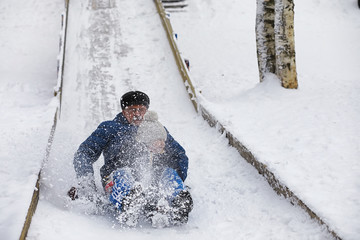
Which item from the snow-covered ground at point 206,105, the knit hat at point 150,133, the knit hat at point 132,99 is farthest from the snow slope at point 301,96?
the knit hat at point 132,99

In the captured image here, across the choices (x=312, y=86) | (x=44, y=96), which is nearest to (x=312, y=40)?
(x=312, y=86)

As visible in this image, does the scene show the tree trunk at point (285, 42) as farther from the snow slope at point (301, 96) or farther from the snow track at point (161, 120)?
the snow track at point (161, 120)

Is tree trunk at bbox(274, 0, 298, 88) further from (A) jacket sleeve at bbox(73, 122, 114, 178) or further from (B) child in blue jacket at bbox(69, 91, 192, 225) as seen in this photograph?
(A) jacket sleeve at bbox(73, 122, 114, 178)

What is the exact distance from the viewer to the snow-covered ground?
11.6 feet

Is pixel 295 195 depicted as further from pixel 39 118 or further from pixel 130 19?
pixel 130 19

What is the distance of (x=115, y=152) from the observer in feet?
13.0

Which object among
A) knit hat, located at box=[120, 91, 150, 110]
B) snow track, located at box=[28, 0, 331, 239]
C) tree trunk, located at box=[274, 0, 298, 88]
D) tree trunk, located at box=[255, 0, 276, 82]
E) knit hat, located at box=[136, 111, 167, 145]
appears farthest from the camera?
tree trunk, located at box=[255, 0, 276, 82]

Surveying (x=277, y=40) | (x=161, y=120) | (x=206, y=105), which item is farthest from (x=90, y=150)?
(x=277, y=40)

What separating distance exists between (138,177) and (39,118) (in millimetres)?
3298

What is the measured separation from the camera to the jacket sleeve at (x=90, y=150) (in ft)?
12.7

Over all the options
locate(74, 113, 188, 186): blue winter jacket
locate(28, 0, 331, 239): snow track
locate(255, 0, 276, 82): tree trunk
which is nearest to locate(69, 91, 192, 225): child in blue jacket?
locate(74, 113, 188, 186): blue winter jacket

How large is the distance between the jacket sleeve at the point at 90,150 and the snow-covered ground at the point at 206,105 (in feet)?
1.15

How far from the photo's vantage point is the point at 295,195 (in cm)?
362

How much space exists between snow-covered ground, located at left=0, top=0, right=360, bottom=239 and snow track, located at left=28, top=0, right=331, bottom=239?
18 millimetres
